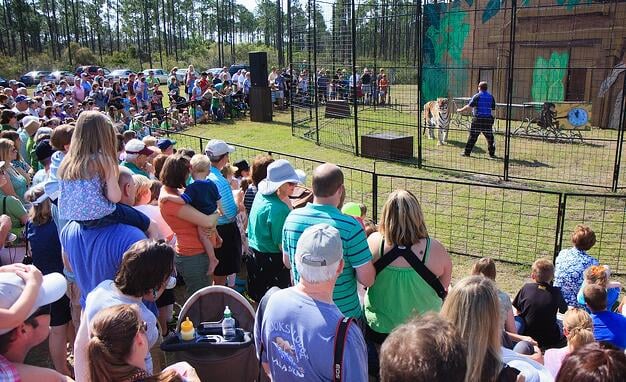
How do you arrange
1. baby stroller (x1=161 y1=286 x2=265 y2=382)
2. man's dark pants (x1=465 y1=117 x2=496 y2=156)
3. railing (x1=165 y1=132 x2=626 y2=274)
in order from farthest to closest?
man's dark pants (x1=465 y1=117 x2=496 y2=156) < railing (x1=165 y1=132 x2=626 y2=274) < baby stroller (x1=161 y1=286 x2=265 y2=382)

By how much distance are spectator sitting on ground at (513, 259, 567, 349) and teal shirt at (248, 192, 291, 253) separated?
2169 millimetres

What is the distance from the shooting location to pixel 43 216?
4289 millimetres

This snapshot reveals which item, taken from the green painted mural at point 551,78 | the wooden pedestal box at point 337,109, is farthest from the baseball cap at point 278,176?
the green painted mural at point 551,78

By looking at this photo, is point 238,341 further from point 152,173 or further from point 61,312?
point 152,173

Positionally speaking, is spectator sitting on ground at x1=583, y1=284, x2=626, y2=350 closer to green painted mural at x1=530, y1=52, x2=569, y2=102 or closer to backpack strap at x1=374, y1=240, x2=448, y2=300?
backpack strap at x1=374, y1=240, x2=448, y2=300

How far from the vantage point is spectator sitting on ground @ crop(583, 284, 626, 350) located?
4.07m

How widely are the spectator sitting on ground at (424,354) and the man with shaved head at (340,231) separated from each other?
4.91ft

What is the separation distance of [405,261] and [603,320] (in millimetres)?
1793

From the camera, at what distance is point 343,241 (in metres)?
3.45

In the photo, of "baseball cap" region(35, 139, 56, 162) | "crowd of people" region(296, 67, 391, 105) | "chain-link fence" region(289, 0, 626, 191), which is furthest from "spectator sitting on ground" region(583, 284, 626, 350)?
"crowd of people" region(296, 67, 391, 105)

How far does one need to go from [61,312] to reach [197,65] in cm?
6059

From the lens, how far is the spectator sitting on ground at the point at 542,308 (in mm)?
4531

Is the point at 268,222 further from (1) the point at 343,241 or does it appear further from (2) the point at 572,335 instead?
(2) the point at 572,335

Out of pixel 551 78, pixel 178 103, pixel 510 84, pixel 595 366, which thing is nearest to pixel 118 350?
pixel 595 366
